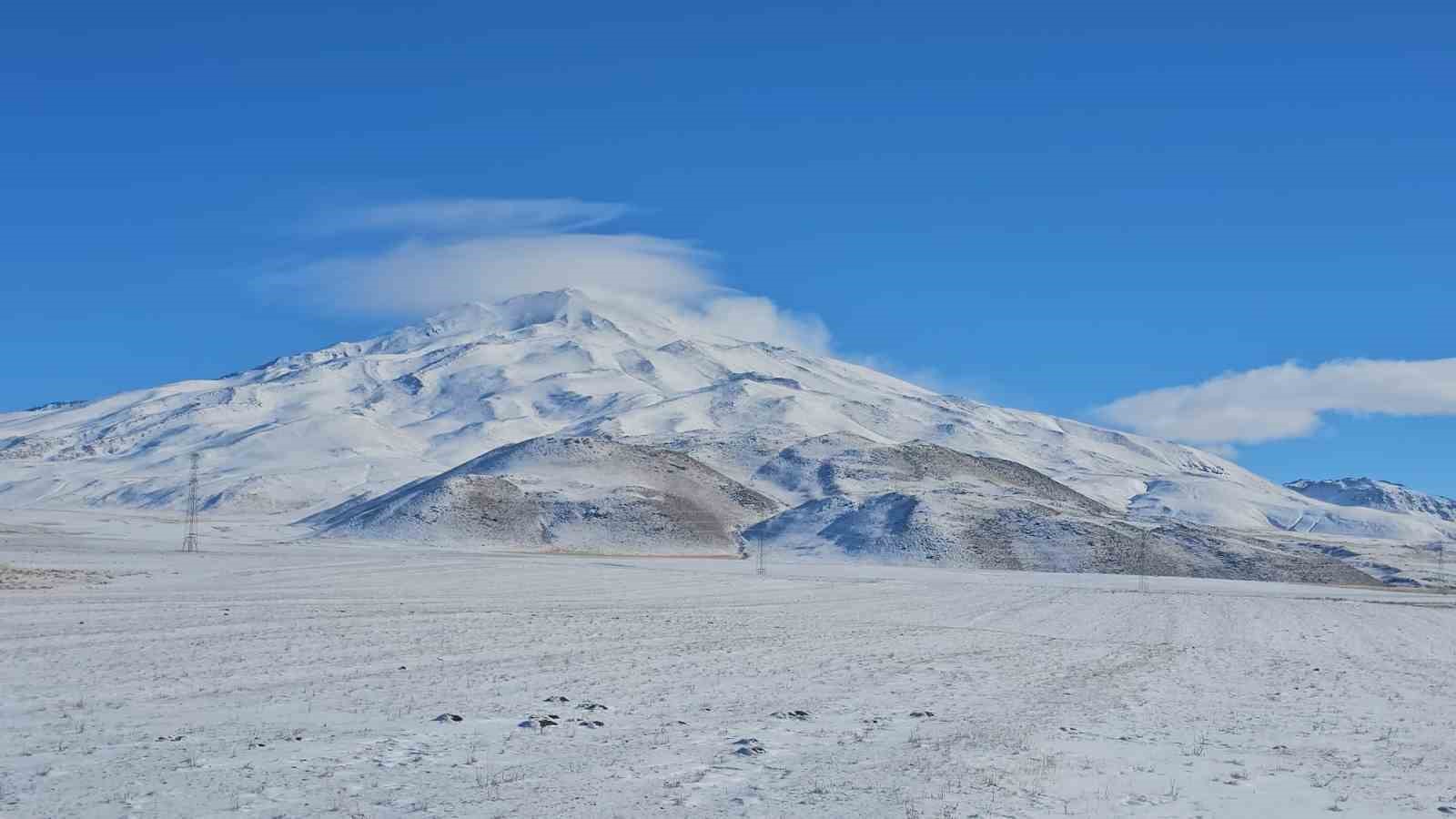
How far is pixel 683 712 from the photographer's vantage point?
2102 centimetres

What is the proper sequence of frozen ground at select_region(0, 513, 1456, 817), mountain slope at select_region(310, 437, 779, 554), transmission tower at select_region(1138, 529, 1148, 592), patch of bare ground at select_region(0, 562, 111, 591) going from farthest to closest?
mountain slope at select_region(310, 437, 779, 554), transmission tower at select_region(1138, 529, 1148, 592), patch of bare ground at select_region(0, 562, 111, 591), frozen ground at select_region(0, 513, 1456, 817)

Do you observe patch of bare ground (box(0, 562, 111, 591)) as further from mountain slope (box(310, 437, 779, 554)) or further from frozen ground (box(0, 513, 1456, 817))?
mountain slope (box(310, 437, 779, 554))

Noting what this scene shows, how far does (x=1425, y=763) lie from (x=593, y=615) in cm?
2801

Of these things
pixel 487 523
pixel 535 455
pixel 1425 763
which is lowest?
pixel 1425 763

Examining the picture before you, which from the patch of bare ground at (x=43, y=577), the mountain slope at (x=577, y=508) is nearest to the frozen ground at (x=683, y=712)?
the patch of bare ground at (x=43, y=577)

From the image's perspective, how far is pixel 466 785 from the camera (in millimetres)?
14789

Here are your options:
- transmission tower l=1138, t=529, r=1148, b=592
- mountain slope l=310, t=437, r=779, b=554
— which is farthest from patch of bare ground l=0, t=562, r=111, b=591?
transmission tower l=1138, t=529, r=1148, b=592

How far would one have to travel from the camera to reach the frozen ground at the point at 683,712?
14656 millimetres

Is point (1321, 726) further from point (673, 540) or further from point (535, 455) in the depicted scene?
point (535, 455)

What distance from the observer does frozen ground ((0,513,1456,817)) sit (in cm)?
1466

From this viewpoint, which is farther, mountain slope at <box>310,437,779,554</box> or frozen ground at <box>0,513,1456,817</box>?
mountain slope at <box>310,437,779,554</box>

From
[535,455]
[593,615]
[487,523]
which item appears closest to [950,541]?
[487,523]

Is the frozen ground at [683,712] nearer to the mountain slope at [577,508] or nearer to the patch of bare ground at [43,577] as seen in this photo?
the patch of bare ground at [43,577]

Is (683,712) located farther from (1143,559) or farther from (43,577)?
(1143,559)
